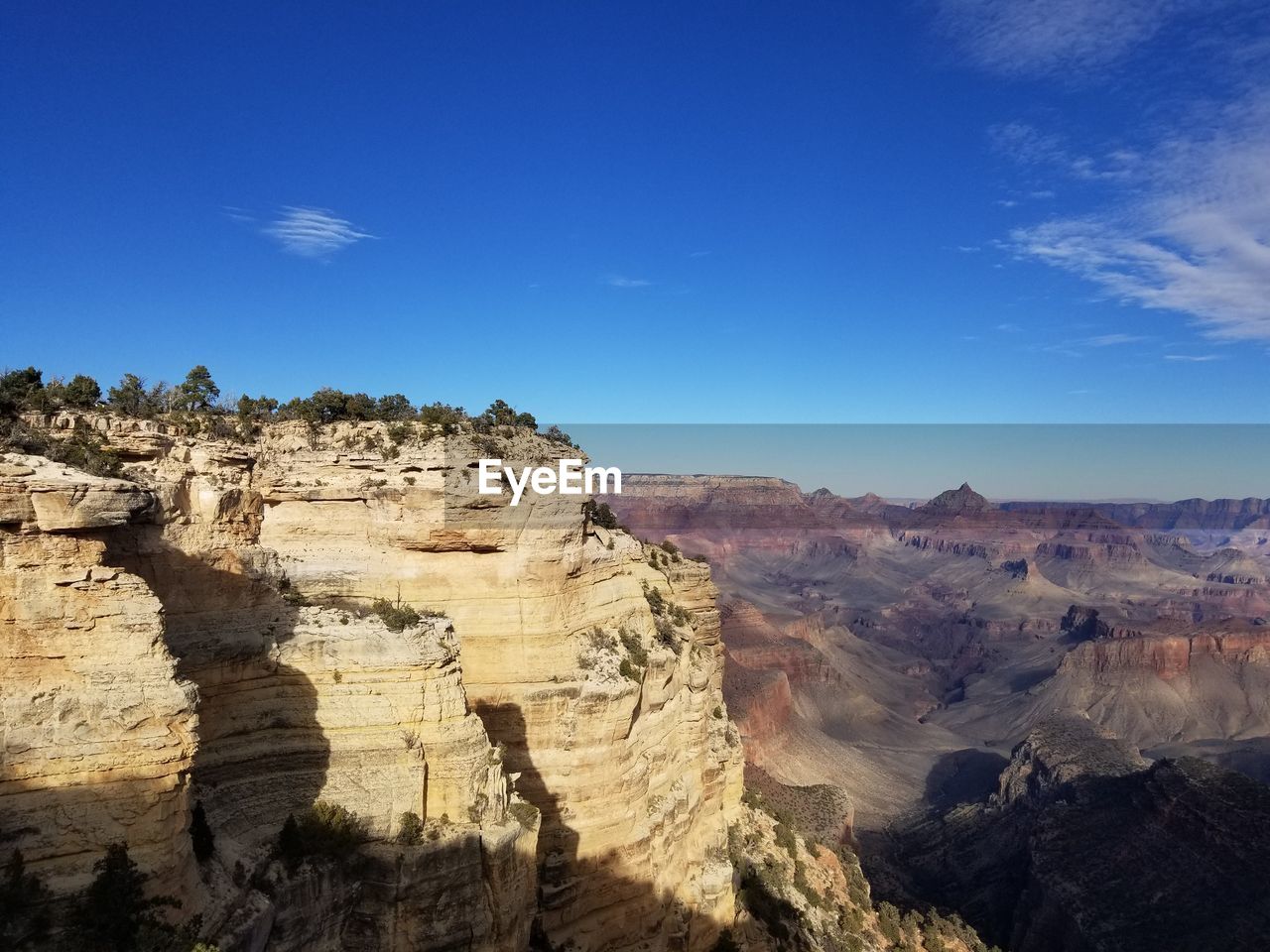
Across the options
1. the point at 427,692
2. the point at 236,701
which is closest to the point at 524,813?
the point at 427,692

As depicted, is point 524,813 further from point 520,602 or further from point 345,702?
point 520,602

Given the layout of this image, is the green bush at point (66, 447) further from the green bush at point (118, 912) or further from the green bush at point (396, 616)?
the green bush at point (118, 912)

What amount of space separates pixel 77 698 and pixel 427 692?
500cm

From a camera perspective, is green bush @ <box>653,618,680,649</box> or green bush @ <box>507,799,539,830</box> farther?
green bush @ <box>653,618,680,649</box>

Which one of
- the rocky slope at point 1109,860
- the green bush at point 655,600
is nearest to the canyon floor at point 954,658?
the rocky slope at point 1109,860

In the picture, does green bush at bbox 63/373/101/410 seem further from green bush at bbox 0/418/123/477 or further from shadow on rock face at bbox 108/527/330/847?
shadow on rock face at bbox 108/527/330/847

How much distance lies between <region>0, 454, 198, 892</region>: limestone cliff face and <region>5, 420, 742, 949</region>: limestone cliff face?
8.9 inches

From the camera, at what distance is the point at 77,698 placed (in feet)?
30.4

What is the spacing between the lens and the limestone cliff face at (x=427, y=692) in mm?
12133

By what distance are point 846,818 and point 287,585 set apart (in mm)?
39782

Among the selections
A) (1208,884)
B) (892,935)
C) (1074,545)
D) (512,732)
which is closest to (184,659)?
(512,732)

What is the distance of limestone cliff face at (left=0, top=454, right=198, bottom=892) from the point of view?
29.4 ft

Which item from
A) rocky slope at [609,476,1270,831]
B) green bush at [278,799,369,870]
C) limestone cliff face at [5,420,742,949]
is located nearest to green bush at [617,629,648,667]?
limestone cliff face at [5,420,742,949]

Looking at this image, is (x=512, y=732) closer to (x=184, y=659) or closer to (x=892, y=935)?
(x=184, y=659)
